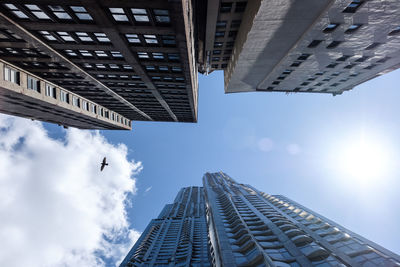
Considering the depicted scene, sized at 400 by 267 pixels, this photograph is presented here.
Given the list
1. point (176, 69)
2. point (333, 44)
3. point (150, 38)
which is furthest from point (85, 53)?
point (333, 44)

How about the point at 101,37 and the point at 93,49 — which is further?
the point at 93,49

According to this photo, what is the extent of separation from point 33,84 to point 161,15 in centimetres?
2370

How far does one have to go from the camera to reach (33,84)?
95.4ft

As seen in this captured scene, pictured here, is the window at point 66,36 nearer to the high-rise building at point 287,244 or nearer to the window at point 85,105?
the window at point 85,105

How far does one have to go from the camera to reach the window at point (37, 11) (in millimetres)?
16545

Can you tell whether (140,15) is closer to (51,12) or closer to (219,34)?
(51,12)

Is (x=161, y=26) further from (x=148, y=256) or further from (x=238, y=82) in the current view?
(x=148, y=256)

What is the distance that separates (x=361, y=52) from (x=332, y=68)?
5.22 meters

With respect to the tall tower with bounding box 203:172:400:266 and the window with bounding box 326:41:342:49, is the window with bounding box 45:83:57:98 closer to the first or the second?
the tall tower with bounding box 203:172:400:266

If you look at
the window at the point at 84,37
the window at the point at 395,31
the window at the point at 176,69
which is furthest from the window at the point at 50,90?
the window at the point at 395,31

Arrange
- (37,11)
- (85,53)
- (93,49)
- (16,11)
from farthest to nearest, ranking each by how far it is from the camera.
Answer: (85,53) < (93,49) < (37,11) < (16,11)

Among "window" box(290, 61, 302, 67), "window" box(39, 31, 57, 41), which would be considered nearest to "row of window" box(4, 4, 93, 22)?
"window" box(39, 31, 57, 41)

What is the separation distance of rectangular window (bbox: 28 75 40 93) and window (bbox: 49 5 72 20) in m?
15.9

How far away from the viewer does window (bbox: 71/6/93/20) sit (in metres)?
16.6
